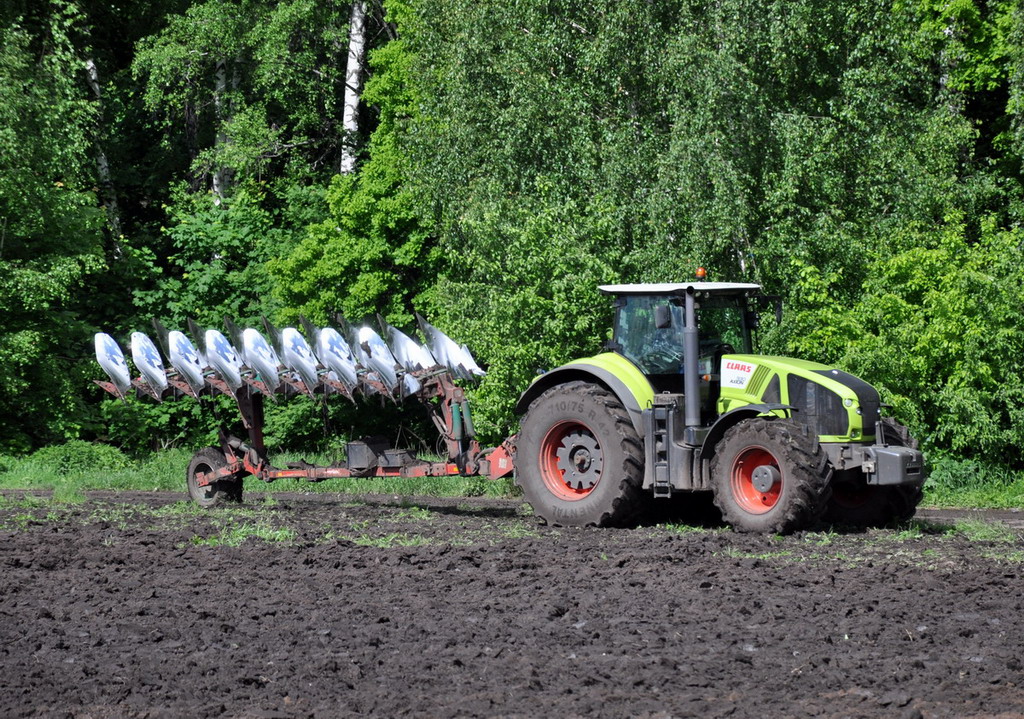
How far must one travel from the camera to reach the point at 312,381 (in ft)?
48.3

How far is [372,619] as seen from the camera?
8531 millimetres

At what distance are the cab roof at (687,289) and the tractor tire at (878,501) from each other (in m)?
1.85

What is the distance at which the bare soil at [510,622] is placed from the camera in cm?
650

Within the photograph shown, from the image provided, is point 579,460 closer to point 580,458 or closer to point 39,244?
point 580,458

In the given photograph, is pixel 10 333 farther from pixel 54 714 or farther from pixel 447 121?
pixel 54 714

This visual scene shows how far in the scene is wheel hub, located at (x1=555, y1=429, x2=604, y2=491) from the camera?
12992 mm

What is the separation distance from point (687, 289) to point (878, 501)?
2.74 m

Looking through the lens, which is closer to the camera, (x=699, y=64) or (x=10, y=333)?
(x=699, y=64)

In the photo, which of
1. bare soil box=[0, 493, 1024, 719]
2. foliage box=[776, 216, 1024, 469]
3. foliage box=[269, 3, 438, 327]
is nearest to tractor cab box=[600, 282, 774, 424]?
bare soil box=[0, 493, 1024, 719]

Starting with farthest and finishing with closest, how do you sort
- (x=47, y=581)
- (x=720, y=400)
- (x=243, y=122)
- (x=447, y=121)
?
(x=243, y=122), (x=447, y=121), (x=720, y=400), (x=47, y=581)

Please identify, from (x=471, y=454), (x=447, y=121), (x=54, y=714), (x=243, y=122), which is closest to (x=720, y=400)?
(x=471, y=454)

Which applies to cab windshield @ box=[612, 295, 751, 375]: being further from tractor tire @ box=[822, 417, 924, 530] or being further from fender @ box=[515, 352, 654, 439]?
tractor tire @ box=[822, 417, 924, 530]

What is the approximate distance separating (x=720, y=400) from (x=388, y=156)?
13.8 m

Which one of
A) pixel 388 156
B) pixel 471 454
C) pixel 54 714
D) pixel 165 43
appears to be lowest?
pixel 54 714
